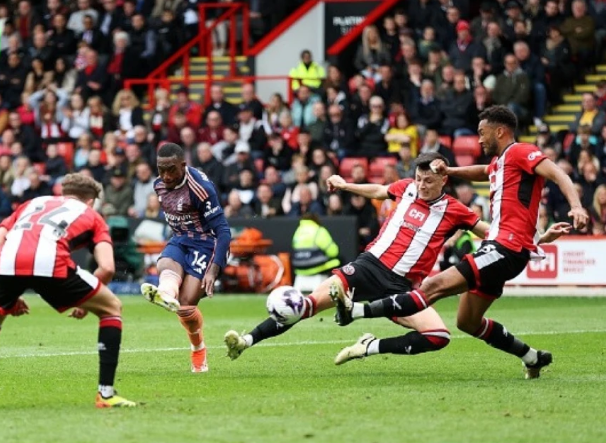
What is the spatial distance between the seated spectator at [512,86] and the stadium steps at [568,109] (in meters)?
1.13

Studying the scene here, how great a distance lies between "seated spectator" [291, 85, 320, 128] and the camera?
2796 centimetres

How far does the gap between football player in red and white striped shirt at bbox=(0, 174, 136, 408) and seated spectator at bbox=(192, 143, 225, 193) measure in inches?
685

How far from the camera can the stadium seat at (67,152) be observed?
29.7m

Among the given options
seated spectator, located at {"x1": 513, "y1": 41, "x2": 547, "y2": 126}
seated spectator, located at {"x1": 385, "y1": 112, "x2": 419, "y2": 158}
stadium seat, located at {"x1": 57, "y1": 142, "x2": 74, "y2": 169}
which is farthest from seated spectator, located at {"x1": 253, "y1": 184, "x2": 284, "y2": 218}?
stadium seat, located at {"x1": 57, "y1": 142, "x2": 74, "y2": 169}

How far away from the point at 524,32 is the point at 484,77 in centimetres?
119

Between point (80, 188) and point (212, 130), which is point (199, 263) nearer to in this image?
point (80, 188)

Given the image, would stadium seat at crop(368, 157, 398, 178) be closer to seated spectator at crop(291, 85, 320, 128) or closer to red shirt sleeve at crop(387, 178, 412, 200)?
seated spectator at crop(291, 85, 320, 128)

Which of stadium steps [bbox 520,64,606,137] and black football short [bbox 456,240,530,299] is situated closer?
black football short [bbox 456,240,530,299]

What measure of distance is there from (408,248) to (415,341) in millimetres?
872

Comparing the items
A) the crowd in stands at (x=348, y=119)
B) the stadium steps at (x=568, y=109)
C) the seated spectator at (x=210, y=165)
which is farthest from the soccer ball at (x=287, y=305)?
the stadium steps at (x=568, y=109)

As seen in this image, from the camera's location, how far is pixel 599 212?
23.4 metres

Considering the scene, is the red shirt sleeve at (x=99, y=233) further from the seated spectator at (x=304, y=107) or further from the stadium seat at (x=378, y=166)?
the seated spectator at (x=304, y=107)

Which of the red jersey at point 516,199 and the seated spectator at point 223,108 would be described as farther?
the seated spectator at point 223,108

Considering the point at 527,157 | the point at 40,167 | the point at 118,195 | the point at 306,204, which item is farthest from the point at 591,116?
the point at 527,157
